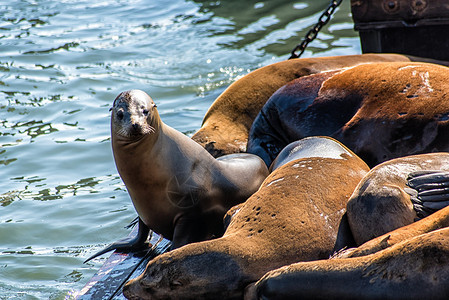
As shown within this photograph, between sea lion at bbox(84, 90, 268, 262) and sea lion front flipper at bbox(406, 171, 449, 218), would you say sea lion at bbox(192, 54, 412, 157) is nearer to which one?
sea lion at bbox(84, 90, 268, 262)

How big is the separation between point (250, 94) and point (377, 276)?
9.60 ft

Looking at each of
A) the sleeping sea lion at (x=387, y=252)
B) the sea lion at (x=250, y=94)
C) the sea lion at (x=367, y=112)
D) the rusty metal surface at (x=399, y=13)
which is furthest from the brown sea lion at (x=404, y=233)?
the rusty metal surface at (x=399, y=13)

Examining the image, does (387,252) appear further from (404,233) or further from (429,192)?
(429,192)

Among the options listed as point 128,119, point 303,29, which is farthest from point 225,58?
point 128,119

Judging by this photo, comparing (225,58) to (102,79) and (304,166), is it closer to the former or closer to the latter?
(102,79)

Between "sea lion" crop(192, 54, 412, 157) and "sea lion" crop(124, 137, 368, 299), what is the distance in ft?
5.30

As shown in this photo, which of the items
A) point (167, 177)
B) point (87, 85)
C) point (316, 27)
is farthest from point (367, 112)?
point (87, 85)

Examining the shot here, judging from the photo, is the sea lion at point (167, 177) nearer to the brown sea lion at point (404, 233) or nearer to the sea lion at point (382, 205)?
the sea lion at point (382, 205)

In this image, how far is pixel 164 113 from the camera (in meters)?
8.25

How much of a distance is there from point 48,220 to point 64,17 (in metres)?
8.00

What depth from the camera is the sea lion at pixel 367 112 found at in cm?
381

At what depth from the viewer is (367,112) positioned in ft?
13.3

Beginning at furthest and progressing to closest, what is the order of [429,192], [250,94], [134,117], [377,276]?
[250,94] → [134,117] → [429,192] → [377,276]

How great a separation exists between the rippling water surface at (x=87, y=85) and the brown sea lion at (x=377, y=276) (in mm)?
2321
